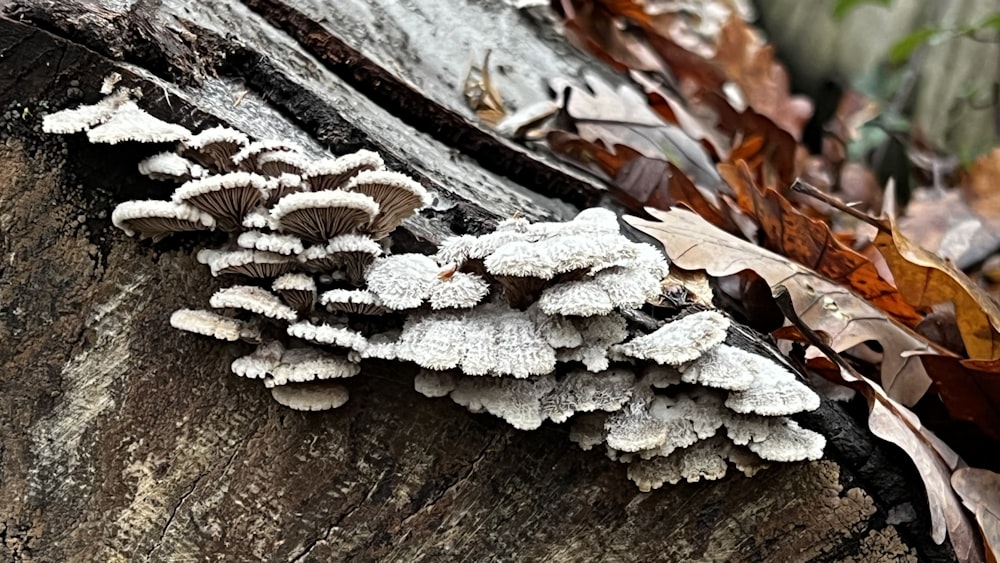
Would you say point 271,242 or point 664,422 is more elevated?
point 271,242

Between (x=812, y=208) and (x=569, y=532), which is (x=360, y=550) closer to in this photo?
(x=569, y=532)

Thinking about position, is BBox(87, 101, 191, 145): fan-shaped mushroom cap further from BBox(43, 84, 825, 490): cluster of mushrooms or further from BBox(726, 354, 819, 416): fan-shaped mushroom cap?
BBox(726, 354, 819, 416): fan-shaped mushroom cap

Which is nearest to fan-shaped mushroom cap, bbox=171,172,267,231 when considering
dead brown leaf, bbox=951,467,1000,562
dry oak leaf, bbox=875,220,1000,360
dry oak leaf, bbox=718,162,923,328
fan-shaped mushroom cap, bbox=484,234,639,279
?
fan-shaped mushroom cap, bbox=484,234,639,279

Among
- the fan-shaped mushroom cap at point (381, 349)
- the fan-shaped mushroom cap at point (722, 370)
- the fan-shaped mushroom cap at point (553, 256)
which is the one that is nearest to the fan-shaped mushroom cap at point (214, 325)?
the fan-shaped mushroom cap at point (381, 349)

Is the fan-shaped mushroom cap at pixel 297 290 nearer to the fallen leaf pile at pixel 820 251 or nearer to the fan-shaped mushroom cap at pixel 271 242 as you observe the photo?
the fan-shaped mushroom cap at pixel 271 242

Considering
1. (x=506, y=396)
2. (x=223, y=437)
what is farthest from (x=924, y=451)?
(x=223, y=437)

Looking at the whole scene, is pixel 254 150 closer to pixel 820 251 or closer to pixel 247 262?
pixel 247 262

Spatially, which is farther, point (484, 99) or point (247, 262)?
point (484, 99)
